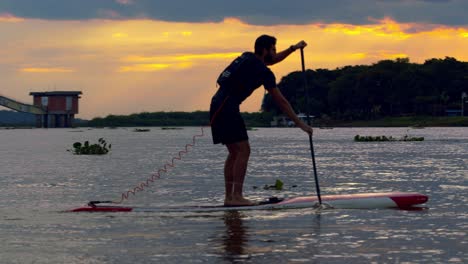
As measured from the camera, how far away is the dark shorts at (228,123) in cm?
1364

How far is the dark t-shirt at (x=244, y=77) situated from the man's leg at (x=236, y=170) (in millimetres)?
735

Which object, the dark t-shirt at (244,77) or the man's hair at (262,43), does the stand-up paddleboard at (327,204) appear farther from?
the man's hair at (262,43)

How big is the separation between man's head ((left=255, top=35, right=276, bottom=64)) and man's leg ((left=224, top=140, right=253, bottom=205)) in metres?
1.40

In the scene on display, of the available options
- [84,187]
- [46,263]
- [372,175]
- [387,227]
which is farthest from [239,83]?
[372,175]

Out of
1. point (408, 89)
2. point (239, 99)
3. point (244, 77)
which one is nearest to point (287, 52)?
point (244, 77)

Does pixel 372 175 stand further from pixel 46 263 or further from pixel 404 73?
pixel 404 73

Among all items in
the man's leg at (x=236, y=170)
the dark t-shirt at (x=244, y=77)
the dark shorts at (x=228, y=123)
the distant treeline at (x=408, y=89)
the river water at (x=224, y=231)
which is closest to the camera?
the river water at (x=224, y=231)

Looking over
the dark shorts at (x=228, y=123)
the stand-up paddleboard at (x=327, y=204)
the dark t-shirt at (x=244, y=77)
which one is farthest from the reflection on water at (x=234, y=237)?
the dark t-shirt at (x=244, y=77)

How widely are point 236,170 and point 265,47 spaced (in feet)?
6.62

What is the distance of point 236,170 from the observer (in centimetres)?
1384

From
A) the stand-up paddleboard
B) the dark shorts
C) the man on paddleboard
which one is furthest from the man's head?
the stand-up paddleboard

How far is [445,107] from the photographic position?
18738cm

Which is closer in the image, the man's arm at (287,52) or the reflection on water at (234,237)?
the reflection on water at (234,237)

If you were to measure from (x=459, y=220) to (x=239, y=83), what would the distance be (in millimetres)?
3931
